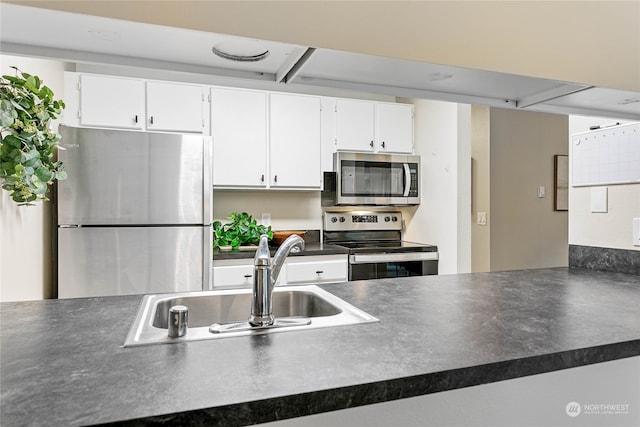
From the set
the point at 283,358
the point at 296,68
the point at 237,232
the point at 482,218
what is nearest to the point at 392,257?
the point at 237,232

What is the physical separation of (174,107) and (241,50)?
2.08 meters

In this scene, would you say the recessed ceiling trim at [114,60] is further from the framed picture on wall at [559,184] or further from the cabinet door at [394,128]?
the framed picture on wall at [559,184]

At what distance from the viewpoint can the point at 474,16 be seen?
1.11 meters

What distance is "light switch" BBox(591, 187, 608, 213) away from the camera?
186cm

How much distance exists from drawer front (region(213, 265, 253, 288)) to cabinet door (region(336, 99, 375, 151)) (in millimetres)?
1279

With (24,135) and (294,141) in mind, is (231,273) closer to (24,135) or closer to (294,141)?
(294,141)

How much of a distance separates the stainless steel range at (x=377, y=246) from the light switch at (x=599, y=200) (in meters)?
1.42

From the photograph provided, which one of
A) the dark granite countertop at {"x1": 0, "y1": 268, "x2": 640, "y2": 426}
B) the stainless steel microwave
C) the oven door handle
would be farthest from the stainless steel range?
the dark granite countertop at {"x1": 0, "y1": 268, "x2": 640, "y2": 426}

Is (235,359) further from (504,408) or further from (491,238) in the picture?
(491,238)

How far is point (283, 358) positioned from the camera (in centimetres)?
82

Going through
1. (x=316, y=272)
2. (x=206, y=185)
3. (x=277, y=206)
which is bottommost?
(x=316, y=272)

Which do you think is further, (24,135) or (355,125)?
(355,125)

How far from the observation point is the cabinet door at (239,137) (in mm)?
2971

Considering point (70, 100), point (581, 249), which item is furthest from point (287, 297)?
point (70, 100)
